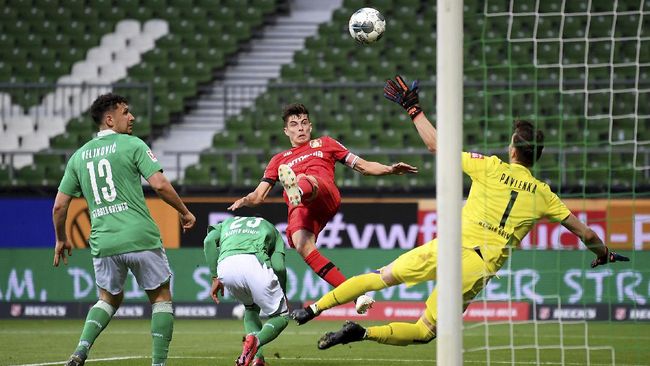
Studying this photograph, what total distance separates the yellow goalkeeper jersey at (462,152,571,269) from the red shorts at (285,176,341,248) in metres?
1.99

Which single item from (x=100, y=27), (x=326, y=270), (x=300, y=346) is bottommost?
(x=300, y=346)

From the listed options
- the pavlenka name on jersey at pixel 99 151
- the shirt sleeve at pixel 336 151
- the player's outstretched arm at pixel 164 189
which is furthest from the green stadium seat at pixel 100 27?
the player's outstretched arm at pixel 164 189

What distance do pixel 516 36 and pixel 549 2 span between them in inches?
54.5

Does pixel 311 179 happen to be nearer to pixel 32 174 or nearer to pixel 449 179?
pixel 449 179

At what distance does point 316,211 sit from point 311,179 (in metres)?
0.49

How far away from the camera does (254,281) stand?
8586 mm

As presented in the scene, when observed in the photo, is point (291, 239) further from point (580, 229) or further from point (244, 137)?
point (244, 137)

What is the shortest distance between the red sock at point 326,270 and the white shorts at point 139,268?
6.80 feet

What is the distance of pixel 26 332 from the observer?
45.3ft

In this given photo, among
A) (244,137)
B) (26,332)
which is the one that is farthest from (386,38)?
(26,332)

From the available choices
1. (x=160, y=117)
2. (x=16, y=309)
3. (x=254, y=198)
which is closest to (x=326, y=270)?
(x=254, y=198)

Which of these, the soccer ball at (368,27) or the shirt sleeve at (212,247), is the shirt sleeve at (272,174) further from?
the soccer ball at (368,27)

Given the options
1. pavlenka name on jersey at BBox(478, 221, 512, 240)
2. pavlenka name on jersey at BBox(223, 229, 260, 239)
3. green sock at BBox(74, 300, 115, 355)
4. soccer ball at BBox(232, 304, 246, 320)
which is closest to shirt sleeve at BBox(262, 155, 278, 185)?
pavlenka name on jersey at BBox(223, 229, 260, 239)

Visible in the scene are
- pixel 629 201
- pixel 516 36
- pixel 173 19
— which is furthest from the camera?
pixel 173 19
